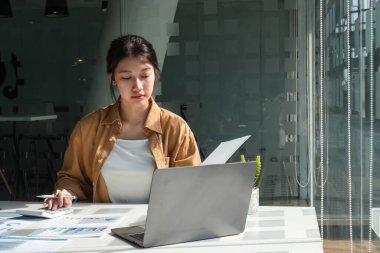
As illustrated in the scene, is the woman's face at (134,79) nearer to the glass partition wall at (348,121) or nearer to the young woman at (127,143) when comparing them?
the young woman at (127,143)

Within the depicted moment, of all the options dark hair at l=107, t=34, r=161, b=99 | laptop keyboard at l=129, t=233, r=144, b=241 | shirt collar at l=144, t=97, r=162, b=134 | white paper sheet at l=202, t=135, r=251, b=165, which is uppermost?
dark hair at l=107, t=34, r=161, b=99

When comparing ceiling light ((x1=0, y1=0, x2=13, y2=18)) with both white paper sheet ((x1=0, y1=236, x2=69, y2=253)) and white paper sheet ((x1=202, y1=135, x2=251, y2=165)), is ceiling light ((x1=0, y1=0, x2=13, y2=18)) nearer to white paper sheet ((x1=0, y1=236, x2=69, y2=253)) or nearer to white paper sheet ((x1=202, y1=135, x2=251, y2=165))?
white paper sheet ((x1=0, y1=236, x2=69, y2=253))

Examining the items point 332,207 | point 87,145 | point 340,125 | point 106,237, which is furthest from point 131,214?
point 332,207

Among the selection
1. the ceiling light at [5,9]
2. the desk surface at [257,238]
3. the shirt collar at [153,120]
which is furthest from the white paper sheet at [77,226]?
the ceiling light at [5,9]

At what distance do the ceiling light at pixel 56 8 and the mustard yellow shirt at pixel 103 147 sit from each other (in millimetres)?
2913

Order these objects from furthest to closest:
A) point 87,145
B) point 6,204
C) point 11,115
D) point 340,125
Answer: point 11,115 < point 340,125 < point 87,145 < point 6,204

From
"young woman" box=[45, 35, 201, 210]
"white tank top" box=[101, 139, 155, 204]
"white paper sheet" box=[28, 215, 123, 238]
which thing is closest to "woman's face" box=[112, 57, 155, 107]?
"young woman" box=[45, 35, 201, 210]

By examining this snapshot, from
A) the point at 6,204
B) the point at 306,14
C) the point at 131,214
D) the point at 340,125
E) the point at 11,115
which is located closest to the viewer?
the point at 131,214

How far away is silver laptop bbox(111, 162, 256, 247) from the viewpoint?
5.09 feet

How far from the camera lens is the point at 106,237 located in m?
1.77

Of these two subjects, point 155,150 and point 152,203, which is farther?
point 155,150

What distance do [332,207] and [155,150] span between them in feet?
5.61

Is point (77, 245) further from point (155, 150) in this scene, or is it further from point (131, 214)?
point (155, 150)

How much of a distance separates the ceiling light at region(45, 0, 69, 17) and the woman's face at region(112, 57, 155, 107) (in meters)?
2.90
